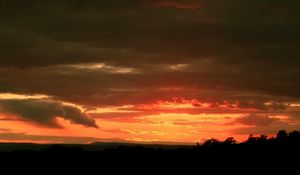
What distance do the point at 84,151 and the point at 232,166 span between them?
30.7ft

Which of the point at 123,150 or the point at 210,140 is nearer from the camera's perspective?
the point at 123,150

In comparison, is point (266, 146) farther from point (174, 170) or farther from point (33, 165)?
point (33, 165)

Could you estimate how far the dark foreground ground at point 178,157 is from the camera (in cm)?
3431

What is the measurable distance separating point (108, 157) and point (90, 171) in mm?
2545

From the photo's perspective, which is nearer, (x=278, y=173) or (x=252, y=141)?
(x=278, y=173)

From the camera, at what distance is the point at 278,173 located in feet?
109

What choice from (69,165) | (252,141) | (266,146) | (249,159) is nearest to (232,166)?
(249,159)

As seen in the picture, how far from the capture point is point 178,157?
117 feet

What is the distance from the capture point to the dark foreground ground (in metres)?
34.3

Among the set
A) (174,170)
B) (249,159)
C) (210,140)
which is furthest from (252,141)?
(174,170)

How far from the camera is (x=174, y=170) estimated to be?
111 feet

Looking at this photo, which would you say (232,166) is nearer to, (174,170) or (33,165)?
(174,170)

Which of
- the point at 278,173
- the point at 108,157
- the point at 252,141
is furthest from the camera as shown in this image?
the point at 252,141

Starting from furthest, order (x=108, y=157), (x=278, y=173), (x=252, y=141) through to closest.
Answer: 1. (x=252, y=141)
2. (x=108, y=157)
3. (x=278, y=173)
